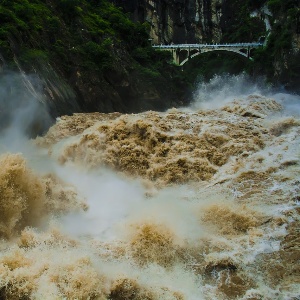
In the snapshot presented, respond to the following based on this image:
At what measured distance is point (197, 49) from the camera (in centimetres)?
4288

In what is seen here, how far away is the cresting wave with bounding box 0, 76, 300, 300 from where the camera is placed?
6.00 m

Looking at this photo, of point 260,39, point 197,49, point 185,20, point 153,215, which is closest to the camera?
point 153,215

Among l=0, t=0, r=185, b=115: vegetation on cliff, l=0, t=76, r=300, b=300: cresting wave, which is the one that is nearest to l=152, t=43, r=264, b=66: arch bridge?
l=0, t=0, r=185, b=115: vegetation on cliff

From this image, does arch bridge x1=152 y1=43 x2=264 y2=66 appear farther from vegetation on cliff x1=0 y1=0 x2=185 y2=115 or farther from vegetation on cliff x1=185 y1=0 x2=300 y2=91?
vegetation on cliff x1=0 y1=0 x2=185 y2=115

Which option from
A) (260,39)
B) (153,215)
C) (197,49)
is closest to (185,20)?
(197,49)

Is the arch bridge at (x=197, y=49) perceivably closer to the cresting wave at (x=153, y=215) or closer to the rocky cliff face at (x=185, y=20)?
the rocky cliff face at (x=185, y=20)

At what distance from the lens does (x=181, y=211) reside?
8.98m

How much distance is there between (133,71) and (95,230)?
17.7 metres

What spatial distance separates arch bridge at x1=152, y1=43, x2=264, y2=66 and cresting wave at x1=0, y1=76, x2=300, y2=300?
27.7 metres

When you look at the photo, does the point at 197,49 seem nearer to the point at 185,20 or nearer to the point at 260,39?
the point at 260,39

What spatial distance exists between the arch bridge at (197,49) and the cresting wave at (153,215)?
27656mm

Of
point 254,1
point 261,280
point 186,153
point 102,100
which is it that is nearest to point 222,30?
point 254,1

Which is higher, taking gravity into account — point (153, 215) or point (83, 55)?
point (83, 55)

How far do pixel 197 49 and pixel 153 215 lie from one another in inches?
1468
